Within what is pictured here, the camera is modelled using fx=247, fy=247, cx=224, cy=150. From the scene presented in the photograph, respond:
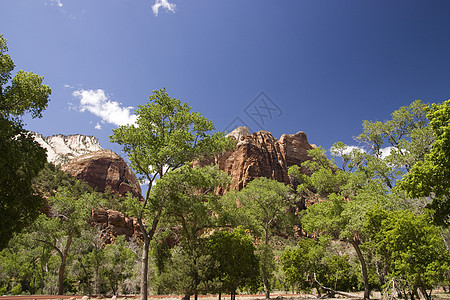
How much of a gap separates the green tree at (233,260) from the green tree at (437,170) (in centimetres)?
1194

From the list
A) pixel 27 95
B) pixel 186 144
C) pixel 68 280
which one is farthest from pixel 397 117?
pixel 68 280

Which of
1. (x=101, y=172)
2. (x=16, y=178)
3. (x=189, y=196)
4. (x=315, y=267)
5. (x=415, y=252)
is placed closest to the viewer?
(x=16, y=178)

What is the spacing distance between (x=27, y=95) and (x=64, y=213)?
741 inches

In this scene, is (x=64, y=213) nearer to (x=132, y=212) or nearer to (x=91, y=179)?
(x=132, y=212)

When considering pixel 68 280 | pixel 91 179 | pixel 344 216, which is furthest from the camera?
pixel 91 179

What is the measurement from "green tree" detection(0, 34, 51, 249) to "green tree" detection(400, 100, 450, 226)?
53.6 ft

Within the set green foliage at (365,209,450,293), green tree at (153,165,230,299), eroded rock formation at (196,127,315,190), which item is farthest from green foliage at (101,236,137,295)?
eroded rock formation at (196,127,315,190)

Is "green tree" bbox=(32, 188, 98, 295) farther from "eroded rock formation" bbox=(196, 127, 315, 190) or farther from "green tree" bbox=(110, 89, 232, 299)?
"eroded rock formation" bbox=(196, 127, 315, 190)

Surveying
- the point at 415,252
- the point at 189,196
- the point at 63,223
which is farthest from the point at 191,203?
the point at 63,223

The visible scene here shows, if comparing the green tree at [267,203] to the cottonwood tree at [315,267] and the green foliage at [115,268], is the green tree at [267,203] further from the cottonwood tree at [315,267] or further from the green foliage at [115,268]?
the green foliage at [115,268]

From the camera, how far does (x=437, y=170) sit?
9.41 metres

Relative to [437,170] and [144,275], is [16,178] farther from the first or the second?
[437,170]

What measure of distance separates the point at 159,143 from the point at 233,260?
10060 millimetres

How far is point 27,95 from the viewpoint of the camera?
12.5 m
